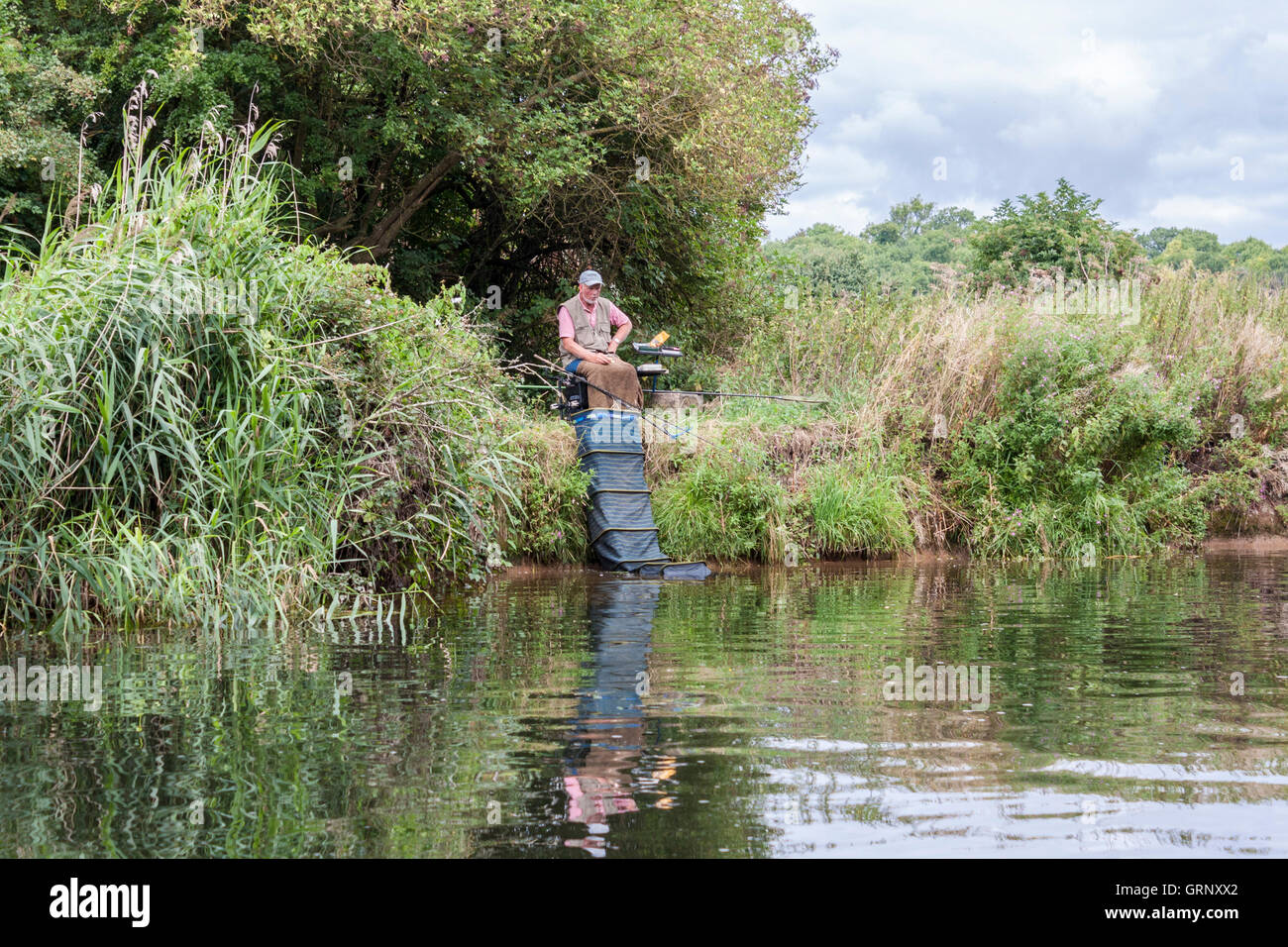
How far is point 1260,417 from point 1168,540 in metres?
3.03

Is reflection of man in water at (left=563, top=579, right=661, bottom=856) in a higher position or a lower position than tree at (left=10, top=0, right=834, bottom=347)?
lower

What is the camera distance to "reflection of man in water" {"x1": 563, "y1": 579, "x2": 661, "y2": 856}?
382cm

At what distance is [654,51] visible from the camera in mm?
17188

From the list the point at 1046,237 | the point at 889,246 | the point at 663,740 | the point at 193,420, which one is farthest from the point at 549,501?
the point at 889,246

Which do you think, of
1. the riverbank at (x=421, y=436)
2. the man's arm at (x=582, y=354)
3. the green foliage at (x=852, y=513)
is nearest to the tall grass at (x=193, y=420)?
the riverbank at (x=421, y=436)

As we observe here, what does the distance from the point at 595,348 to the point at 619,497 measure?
1.80 metres

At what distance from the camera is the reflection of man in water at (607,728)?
382 cm

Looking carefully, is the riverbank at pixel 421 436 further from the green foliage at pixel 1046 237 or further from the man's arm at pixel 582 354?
the green foliage at pixel 1046 237

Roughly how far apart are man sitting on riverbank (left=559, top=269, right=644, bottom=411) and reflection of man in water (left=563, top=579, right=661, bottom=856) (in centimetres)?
456

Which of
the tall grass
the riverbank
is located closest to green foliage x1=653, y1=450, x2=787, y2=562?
the riverbank

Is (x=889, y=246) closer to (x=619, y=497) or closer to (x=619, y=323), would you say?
(x=619, y=323)

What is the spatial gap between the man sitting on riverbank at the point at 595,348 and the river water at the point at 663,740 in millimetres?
4835

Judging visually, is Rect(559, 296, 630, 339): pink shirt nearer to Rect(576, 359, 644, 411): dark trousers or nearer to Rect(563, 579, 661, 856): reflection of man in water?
Rect(576, 359, 644, 411): dark trousers

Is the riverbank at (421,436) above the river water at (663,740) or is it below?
above
